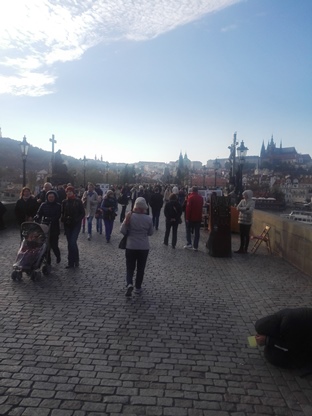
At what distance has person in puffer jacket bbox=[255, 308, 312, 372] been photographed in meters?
4.31

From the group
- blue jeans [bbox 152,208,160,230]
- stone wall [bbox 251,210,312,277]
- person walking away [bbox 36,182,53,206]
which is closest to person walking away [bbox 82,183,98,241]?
person walking away [bbox 36,182,53,206]

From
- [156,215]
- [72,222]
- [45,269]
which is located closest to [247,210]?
[72,222]

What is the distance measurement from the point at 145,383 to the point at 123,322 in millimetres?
1776

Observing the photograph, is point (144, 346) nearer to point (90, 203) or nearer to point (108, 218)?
point (108, 218)

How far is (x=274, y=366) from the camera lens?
14.6 ft

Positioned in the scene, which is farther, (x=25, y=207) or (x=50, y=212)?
(x=25, y=207)

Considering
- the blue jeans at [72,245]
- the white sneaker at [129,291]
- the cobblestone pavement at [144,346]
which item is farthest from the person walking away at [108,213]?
the white sneaker at [129,291]

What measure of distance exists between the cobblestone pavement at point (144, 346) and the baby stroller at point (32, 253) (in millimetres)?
220

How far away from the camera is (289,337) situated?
434cm

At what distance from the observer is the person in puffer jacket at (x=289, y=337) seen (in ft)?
14.1

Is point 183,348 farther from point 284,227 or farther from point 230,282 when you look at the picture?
point 284,227

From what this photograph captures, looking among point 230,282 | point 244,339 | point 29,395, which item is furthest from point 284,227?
point 29,395

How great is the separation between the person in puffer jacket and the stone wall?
16.2 feet

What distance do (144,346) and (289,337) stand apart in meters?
1.61
